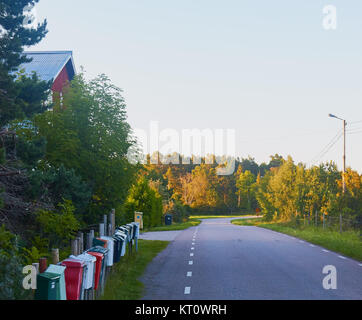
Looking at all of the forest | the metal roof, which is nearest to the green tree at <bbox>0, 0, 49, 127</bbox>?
the forest

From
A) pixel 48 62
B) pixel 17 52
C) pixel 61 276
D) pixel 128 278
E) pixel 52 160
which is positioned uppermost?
pixel 48 62

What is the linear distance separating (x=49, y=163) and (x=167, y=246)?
30.4 ft

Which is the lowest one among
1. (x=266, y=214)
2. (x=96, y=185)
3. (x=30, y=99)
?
(x=266, y=214)

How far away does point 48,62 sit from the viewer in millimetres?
30922

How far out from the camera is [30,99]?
14.3 meters

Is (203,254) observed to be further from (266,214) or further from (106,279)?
(266,214)

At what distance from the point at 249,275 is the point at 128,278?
327 centimetres

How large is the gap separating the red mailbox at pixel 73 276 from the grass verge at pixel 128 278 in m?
2.29

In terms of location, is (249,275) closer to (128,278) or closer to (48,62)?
(128,278)

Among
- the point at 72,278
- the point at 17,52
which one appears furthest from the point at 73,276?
the point at 17,52

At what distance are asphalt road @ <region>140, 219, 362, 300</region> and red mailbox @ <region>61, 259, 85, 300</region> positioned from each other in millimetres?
2832

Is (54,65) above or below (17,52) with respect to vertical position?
above

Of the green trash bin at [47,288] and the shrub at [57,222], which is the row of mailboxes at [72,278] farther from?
the shrub at [57,222]

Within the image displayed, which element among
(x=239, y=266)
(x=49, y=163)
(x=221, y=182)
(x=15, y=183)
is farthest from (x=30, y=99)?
(x=221, y=182)
